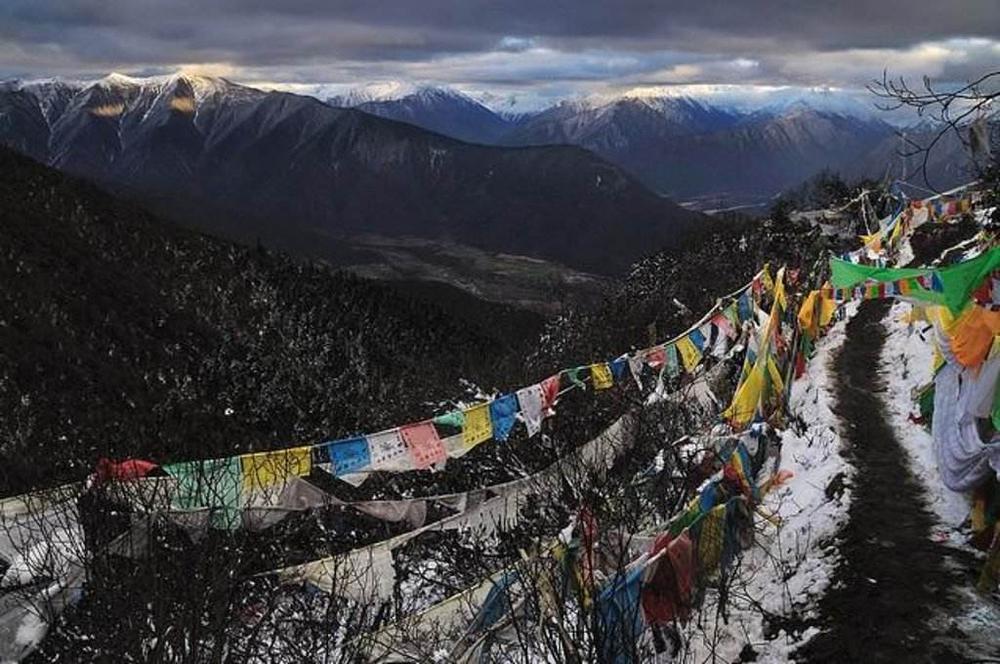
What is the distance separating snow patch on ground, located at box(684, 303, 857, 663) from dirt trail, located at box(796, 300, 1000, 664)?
0.22 metres

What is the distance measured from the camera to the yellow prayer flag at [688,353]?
20.5m

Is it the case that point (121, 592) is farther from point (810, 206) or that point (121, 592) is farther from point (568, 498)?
point (810, 206)

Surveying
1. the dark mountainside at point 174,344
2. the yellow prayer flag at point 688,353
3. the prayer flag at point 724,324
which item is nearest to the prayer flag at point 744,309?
the prayer flag at point 724,324

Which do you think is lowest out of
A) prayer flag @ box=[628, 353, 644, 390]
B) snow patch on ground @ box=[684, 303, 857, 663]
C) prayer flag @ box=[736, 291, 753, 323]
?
snow patch on ground @ box=[684, 303, 857, 663]

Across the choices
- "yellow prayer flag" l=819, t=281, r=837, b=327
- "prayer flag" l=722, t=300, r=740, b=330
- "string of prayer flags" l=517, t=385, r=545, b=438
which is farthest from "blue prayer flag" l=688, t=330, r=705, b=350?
"yellow prayer flag" l=819, t=281, r=837, b=327

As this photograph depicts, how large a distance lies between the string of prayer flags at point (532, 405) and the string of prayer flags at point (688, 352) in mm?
5435

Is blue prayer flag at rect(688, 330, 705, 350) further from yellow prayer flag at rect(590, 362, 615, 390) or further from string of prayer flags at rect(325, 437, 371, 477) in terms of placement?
string of prayer flags at rect(325, 437, 371, 477)

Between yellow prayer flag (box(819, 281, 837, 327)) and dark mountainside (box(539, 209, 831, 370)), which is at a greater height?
yellow prayer flag (box(819, 281, 837, 327))

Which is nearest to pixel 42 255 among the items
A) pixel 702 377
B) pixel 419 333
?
pixel 419 333

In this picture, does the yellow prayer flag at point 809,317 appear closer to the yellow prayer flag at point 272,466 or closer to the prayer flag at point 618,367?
the prayer flag at point 618,367

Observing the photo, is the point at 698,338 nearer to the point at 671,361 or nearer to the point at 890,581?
the point at 671,361

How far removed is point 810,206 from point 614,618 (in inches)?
3744

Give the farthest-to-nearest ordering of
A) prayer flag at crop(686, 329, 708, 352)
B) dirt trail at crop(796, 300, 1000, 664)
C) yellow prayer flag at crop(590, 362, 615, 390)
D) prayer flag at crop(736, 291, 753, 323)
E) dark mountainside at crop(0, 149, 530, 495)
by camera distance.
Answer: dark mountainside at crop(0, 149, 530, 495)
prayer flag at crop(736, 291, 753, 323)
prayer flag at crop(686, 329, 708, 352)
yellow prayer flag at crop(590, 362, 615, 390)
dirt trail at crop(796, 300, 1000, 664)

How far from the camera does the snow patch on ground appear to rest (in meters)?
9.19
